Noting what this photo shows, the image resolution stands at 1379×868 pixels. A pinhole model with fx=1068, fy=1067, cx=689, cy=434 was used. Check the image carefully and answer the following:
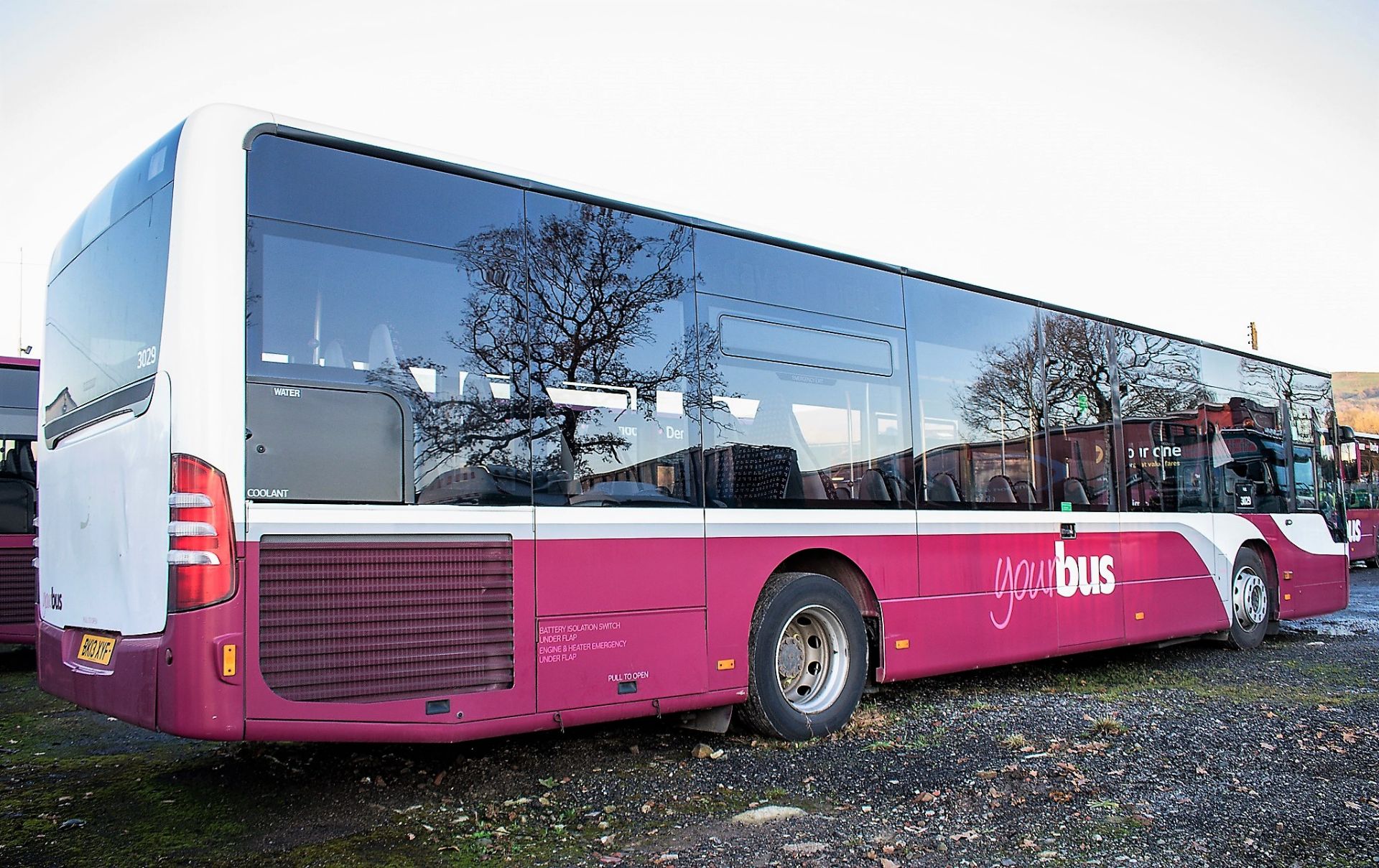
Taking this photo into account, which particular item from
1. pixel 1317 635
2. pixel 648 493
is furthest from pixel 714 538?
pixel 1317 635

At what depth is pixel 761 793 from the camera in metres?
5.45

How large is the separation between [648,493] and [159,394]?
8.34 feet

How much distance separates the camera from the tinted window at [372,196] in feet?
16.0

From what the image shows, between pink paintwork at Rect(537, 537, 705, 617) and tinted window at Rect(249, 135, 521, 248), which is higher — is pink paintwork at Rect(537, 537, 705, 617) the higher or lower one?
the lower one

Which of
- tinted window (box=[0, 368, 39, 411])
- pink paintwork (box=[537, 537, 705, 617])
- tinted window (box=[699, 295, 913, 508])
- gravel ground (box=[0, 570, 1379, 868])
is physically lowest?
gravel ground (box=[0, 570, 1379, 868])

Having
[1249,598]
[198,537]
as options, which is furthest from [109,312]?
[1249,598]

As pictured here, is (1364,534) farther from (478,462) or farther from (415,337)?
(415,337)

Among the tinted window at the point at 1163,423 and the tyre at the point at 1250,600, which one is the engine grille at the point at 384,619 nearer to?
the tinted window at the point at 1163,423

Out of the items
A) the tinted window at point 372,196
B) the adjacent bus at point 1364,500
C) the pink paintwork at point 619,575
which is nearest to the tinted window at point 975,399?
the pink paintwork at point 619,575

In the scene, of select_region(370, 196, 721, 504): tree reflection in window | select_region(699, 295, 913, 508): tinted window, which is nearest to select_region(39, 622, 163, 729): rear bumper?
select_region(370, 196, 721, 504): tree reflection in window

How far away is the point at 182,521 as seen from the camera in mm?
4473

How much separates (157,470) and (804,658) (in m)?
4.10

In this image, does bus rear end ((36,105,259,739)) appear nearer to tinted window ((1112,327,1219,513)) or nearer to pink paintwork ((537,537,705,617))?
pink paintwork ((537,537,705,617))

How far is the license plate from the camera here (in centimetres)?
491
